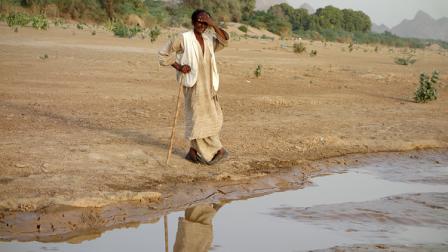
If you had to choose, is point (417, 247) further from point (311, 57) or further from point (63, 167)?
point (311, 57)

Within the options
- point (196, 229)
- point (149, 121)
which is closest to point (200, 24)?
point (196, 229)

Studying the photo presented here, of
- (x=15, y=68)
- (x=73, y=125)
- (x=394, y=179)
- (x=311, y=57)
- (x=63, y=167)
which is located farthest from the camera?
(x=311, y=57)

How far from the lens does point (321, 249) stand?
5070 mm

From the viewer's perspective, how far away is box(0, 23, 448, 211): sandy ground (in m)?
6.73

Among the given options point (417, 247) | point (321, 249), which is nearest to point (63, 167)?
point (321, 249)

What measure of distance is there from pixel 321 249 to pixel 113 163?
115 inches

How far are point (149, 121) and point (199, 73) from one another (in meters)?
2.78

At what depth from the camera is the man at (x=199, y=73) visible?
7.25m

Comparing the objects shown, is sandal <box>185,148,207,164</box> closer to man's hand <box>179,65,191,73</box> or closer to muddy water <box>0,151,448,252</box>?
man's hand <box>179,65,191,73</box>

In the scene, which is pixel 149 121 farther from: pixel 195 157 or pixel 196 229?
pixel 196 229

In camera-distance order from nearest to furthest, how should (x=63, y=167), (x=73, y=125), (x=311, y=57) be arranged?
(x=63, y=167) < (x=73, y=125) < (x=311, y=57)

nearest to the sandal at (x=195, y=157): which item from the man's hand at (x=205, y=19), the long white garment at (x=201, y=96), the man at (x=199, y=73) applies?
the man at (x=199, y=73)

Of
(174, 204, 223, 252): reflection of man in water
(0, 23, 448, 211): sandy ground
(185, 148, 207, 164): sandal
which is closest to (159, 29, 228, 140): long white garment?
(185, 148, 207, 164): sandal

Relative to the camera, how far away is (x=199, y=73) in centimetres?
734
